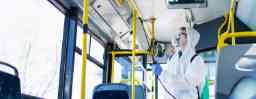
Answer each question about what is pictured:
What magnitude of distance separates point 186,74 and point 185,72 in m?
0.05

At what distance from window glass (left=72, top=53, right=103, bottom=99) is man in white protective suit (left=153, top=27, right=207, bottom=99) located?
4.14 ft

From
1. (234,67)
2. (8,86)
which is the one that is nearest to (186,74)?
(234,67)

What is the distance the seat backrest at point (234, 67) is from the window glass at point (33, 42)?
1978 millimetres

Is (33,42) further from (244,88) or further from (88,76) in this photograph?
(244,88)

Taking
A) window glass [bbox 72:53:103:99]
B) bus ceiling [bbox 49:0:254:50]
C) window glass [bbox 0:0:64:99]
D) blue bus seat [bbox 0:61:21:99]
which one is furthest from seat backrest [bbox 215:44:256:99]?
window glass [bbox 72:53:103:99]

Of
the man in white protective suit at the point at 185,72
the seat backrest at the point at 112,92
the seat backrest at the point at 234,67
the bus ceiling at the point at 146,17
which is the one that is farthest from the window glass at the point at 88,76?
the seat backrest at the point at 234,67

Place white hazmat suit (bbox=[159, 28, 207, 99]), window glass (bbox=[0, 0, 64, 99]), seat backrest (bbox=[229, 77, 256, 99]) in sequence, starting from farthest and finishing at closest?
white hazmat suit (bbox=[159, 28, 207, 99]) < window glass (bbox=[0, 0, 64, 99]) < seat backrest (bbox=[229, 77, 256, 99])

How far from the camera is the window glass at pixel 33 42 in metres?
3.13

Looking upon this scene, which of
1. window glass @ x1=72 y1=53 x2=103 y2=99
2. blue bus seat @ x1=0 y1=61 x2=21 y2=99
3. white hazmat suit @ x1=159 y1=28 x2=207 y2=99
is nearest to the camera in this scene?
blue bus seat @ x1=0 y1=61 x2=21 y2=99

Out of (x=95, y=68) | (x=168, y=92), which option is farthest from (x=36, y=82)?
(x=95, y=68)

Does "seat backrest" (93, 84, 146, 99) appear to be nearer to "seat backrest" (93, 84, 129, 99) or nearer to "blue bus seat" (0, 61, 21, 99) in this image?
"seat backrest" (93, 84, 129, 99)

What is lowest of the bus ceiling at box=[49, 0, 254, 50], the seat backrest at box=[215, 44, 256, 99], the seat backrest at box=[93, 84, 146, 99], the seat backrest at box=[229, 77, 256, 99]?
the seat backrest at box=[93, 84, 146, 99]

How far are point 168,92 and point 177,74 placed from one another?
9.9 inches

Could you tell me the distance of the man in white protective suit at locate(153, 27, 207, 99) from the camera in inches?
146
